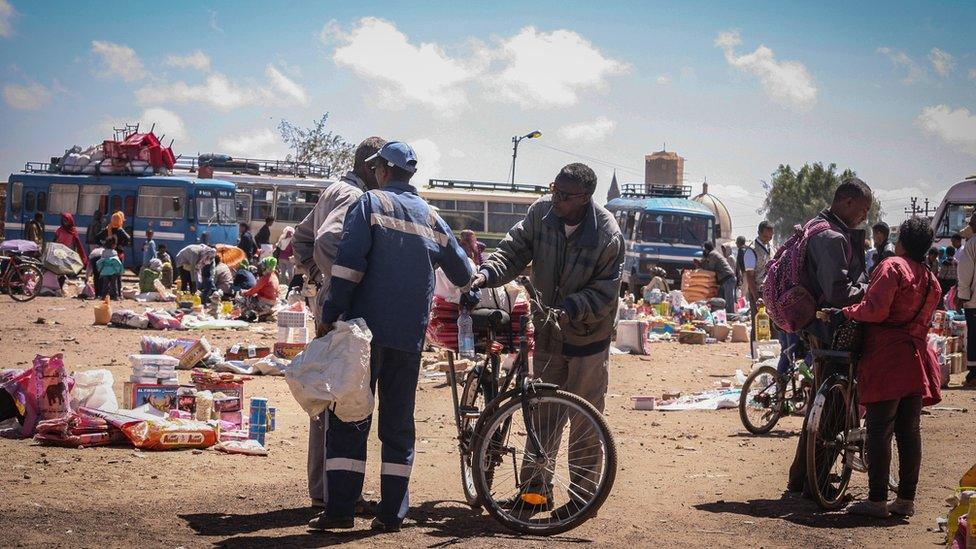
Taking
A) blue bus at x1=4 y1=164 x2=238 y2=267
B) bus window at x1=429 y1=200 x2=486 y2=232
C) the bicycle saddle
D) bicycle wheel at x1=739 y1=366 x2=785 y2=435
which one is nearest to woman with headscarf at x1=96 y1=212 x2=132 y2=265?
blue bus at x1=4 y1=164 x2=238 y2=267

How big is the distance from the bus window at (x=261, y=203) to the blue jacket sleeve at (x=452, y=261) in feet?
110

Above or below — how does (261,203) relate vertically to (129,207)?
above

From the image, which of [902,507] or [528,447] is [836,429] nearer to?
[902,507]

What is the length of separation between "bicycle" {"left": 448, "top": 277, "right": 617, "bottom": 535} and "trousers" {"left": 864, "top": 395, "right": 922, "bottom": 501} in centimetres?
173

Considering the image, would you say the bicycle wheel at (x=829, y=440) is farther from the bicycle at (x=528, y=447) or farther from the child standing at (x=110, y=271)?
the child standing at (x=110, y=271)

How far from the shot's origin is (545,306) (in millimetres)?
6773

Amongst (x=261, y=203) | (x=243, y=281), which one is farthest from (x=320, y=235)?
(x=261, y=203)

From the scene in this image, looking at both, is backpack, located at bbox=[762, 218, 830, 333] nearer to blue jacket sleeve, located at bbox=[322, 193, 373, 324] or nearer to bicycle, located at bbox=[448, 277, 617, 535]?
bicycle, located at bbox=[448, 277, 617, 535]

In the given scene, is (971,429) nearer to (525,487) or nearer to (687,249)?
(525,487)

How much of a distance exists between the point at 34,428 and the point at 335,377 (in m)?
3.59

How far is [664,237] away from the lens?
34.9 m

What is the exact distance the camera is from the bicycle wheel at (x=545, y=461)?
6.03m

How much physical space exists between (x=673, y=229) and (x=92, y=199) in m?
16.9

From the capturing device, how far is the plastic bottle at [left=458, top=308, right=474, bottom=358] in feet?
21.5
